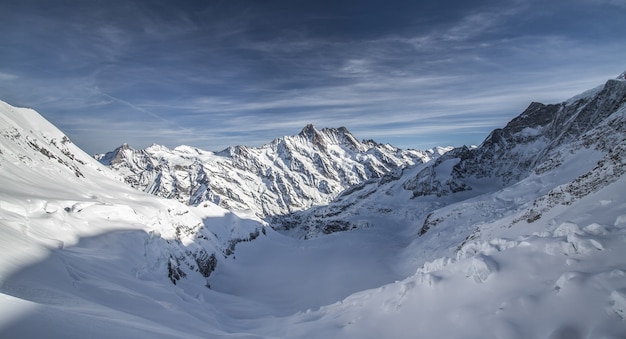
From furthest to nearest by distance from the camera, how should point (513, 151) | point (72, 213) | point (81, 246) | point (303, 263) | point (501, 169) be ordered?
1. point (513, 151)
2. point (501, 169)
3. point (303, 263)
4. point (72, 213)
5. point (81, 246)

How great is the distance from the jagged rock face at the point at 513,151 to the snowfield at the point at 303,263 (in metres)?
5.78

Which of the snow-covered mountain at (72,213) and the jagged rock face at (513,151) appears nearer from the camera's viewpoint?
the snow-covered mountain at (72,213)

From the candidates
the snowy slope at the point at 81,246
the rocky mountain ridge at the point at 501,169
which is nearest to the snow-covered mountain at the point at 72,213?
the snowy slope at the point at 81,246

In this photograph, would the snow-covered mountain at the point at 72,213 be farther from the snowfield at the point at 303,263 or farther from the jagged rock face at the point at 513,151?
the jagged rock face at the point at 513,151

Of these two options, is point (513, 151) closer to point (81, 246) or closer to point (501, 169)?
point (501, 169)

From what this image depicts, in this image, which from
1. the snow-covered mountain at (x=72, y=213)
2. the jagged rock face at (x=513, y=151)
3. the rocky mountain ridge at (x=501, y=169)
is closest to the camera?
the snow-covered mountain at (x=72, y=213)

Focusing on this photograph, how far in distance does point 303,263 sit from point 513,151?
86.0 m

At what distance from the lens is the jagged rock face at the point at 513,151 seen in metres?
74.5

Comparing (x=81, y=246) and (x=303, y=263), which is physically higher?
(x=81, y=246)

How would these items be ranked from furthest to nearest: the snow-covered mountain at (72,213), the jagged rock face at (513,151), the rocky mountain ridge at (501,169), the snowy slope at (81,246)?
1. the jagged rock face at (513,151)
2. the rocky mountain ridge at (501,169)
3. the snow-covered mountain at (72,213)
4. the snowy slope at (81,246)

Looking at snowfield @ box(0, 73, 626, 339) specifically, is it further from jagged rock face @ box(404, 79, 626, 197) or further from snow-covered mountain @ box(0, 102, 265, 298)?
jagged rock face @ box(404, 79, 626, 197)

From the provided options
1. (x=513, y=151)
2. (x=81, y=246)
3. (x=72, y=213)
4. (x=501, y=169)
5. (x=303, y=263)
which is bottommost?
(x=303, y=263)

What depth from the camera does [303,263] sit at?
4791 cm

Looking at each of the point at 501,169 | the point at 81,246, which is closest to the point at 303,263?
the point at 81,246
